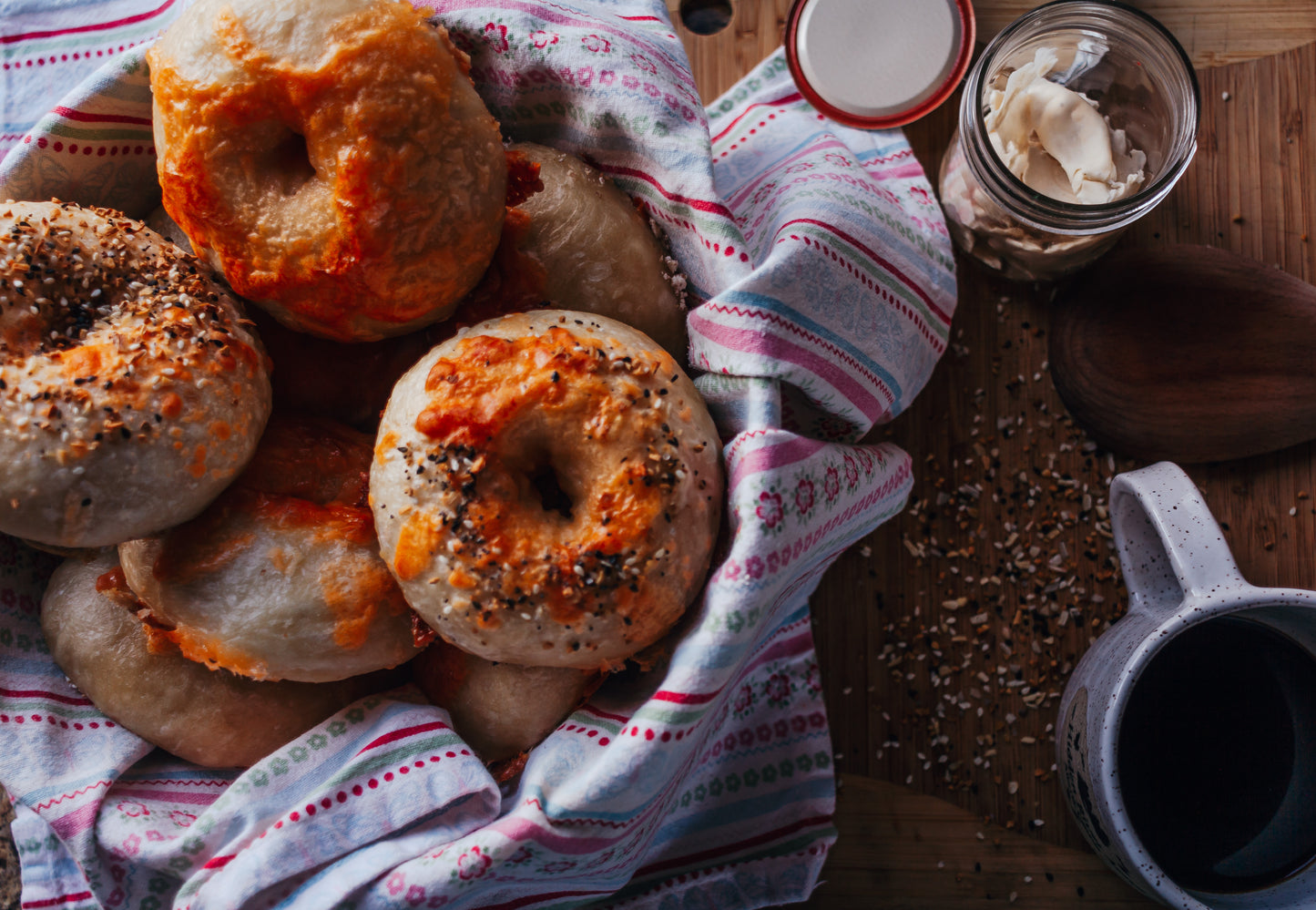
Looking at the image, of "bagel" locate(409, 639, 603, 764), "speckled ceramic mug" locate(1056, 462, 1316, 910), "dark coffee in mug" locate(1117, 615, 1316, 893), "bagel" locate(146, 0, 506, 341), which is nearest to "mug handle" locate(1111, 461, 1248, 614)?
"speckled ceramic mug" locate(1056, 462, 1316, 910)

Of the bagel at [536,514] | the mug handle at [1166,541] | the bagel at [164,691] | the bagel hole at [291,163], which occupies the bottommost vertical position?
the mug handle at [1166,541]

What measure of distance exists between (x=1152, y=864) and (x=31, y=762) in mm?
1819

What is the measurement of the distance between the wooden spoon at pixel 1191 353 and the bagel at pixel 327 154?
1274 millimetres

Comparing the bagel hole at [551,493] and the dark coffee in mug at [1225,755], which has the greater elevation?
the bagel hole at [551,493]

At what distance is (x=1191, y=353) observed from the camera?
1.90 meters

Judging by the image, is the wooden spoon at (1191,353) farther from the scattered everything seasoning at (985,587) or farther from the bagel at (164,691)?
the bagel at (164,691)

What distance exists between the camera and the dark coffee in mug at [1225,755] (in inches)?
64.7

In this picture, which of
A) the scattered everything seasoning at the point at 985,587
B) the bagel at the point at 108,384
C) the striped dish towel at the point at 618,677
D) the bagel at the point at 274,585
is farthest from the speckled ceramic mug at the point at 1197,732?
the bagel at the point at 108,384

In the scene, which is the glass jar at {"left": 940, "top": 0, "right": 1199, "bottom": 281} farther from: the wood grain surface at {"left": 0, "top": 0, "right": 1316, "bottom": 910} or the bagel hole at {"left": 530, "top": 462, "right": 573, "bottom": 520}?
the bagel hole at {"left": 530, "top": 462, "right": 573, "bottom": 520}

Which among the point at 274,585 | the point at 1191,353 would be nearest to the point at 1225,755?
the point at 1191,353

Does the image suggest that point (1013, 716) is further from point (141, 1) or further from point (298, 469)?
point (141, 1)

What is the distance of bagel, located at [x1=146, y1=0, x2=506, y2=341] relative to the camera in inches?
49.5

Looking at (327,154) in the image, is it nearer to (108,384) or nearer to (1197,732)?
(108,384)

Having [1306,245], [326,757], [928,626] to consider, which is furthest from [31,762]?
[1306,245]
